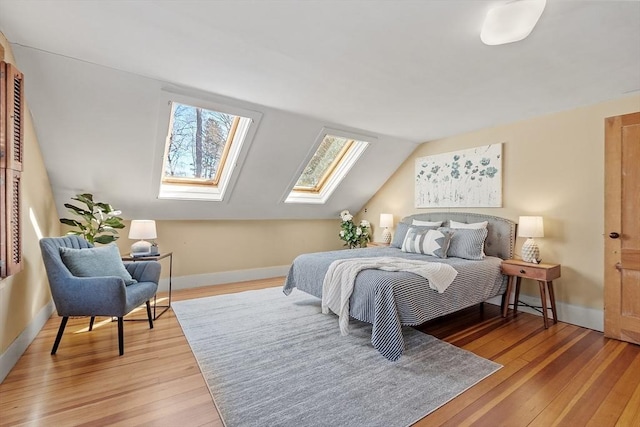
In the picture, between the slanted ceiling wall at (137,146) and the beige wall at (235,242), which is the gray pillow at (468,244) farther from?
the beige wall at (235,242)

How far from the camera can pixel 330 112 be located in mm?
3475

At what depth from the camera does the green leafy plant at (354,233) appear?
5449 mm

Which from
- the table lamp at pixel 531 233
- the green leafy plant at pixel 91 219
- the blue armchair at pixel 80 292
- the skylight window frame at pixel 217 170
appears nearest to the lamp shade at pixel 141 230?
the green leafy plant at pixel 91 219

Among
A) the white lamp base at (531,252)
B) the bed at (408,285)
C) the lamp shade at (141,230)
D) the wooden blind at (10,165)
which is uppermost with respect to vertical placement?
the wooden blind at (10,165)

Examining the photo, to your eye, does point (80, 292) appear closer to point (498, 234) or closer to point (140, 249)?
point (140, 249)

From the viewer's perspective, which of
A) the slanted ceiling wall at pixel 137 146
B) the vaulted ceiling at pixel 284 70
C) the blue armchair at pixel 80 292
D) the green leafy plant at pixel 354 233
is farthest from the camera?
the green leafy plant at pixel 354 233

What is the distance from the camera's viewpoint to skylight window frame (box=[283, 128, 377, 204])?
4.18 m

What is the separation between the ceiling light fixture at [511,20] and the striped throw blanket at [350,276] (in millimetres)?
1801

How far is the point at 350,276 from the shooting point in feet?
8.98

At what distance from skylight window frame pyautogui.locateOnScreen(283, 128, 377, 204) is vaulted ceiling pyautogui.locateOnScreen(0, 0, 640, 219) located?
0.55 feet

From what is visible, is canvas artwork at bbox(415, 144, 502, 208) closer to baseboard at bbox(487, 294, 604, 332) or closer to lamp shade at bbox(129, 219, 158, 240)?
baseboard at bbox(487, 294, 604, 332)

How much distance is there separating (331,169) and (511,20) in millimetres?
3548

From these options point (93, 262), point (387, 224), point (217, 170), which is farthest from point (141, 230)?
point (387, 224)

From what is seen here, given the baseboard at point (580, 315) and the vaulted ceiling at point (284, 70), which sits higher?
the vaulted ceiling at point (284, 70)
